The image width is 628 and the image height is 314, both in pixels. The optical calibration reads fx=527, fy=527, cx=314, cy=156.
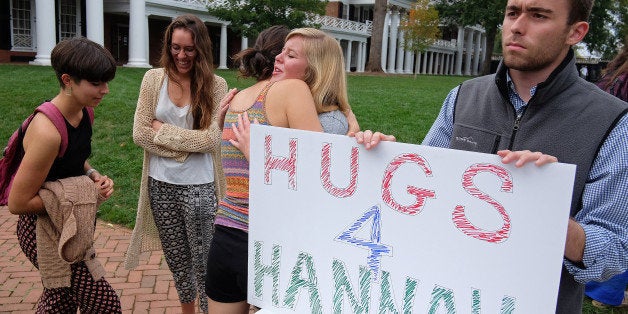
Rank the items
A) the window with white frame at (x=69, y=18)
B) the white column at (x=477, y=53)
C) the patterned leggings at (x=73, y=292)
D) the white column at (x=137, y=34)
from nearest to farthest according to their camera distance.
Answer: the patterned leggings at (x=73, y=292)
the white column at (x=137, y=34)
the window with white frame at (x=69, y=18)
the white column at (x=477, y=53)

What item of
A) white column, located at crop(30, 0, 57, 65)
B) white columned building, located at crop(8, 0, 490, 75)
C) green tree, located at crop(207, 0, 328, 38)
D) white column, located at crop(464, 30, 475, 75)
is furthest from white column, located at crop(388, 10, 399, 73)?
white column, located at crop(30, 0, 57, 65)

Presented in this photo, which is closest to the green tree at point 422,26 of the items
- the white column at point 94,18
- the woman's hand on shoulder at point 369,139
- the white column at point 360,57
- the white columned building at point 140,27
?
the white column at point 360,57

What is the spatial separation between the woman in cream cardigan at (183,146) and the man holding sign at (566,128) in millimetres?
1745

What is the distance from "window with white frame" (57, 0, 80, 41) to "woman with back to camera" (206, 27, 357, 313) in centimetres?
2522

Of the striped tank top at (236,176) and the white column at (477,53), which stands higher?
the white column at (477,53)

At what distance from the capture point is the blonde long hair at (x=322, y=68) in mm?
2252

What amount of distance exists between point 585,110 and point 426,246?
0.63m

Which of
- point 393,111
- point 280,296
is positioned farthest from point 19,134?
point 393,111

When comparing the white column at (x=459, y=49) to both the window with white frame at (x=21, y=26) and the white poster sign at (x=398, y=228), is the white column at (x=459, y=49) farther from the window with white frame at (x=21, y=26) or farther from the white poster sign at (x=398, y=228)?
the white poster sign at (x=398, y=228)

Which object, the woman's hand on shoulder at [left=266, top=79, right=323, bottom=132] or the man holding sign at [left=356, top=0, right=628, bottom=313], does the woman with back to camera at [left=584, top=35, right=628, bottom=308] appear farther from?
the woman's hand on shoulder at [left=266, top=79, right=323, bottom=132]

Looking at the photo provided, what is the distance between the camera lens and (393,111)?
11422 mm

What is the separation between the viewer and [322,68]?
2.27m

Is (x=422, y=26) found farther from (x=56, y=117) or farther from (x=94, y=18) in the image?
(x=56, y=117)

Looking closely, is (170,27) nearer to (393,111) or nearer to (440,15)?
(393,111)
